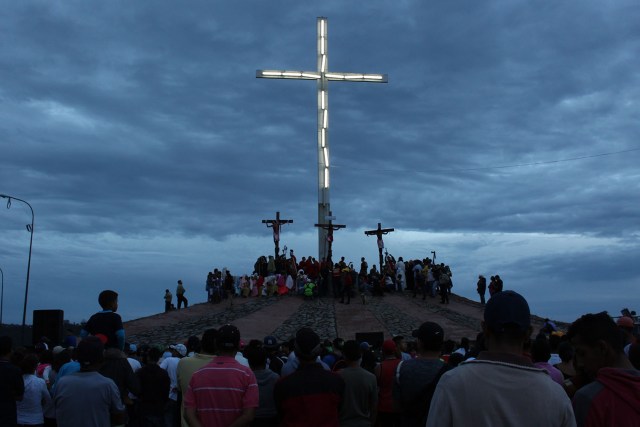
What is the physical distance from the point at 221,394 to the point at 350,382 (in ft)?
4.36

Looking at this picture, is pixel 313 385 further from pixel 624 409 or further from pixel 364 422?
pixel 624 409

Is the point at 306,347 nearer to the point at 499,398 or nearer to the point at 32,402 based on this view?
the point at 499,398

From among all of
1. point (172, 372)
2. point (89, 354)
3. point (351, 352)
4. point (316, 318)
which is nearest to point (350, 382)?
point (351, 352)

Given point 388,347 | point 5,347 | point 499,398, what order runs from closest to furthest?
1. point 499,398
2. point 388,347
3. point 5,347

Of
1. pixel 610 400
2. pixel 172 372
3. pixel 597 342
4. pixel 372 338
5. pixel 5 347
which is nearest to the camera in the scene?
pixel 610 400

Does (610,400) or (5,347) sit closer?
(610,400)

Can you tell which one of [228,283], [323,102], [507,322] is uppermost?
[323,102]

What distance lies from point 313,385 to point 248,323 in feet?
71.6

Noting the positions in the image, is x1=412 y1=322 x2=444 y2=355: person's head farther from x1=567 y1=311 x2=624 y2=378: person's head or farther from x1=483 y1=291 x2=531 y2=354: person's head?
x1=483 y1=291 x2=531 y2=354: person's head

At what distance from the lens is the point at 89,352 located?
5398 mm

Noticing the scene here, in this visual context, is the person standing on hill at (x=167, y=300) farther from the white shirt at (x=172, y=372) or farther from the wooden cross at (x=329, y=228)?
the white shirt at (x=172, y=372)

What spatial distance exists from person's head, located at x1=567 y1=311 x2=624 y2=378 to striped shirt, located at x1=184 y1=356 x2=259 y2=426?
2.50 m

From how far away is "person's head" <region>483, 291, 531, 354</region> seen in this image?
282cm


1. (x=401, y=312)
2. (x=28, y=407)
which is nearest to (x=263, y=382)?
(x=28, y=407)
